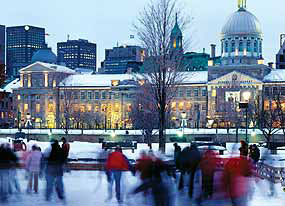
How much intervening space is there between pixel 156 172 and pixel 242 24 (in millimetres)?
109385

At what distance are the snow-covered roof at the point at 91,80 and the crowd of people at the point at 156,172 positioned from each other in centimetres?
11202

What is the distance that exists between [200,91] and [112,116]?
18.2m

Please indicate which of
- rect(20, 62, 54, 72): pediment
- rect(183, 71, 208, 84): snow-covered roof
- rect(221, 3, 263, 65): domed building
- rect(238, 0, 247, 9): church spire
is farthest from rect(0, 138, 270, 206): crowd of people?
rect(20, 62, 54, 72): pediment

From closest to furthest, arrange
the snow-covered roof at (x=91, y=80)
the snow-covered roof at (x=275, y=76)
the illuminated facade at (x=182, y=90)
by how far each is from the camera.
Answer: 1. the illuminated facade at (x=182, y=90)
2. the snow-covered roof at (x=275, y=76)
3. the snow-covered roof at (x=91, y=80)

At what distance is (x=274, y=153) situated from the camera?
4362 centimetres

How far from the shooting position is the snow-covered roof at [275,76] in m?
124

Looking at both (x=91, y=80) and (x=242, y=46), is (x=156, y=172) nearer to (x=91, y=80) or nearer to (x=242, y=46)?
(x=242, y=46)

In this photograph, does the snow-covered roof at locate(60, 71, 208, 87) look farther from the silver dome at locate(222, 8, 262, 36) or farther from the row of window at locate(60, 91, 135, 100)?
the silver dome at locate(222, 8, 262, 36)

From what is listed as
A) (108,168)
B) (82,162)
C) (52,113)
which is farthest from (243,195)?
(52,113)

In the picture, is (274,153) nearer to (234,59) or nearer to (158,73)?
(158,73)

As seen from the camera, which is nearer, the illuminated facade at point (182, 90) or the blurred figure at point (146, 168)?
the blurred figure at point (146, 168)

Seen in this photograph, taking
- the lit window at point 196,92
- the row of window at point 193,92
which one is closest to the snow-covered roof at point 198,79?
the lit window at point 196,92

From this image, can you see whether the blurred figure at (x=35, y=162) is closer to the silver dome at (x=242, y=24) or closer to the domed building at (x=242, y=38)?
the domed building at (x=242, y=38)

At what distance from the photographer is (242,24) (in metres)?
123
